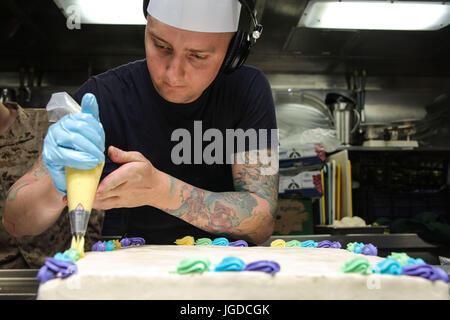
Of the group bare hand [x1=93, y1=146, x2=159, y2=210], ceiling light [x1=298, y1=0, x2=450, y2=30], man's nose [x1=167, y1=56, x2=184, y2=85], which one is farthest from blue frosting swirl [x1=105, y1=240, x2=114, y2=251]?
ceiling light [x1=298, y1=0, x2=450, y2=30]

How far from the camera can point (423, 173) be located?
3611 millimetres

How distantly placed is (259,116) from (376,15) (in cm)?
170

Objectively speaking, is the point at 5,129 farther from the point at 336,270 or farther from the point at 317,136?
the point at 317,136

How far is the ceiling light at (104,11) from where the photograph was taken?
246cm

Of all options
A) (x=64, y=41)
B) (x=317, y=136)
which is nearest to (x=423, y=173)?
(x=317, y=136)

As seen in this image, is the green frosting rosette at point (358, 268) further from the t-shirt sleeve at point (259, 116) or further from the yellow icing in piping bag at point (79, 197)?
the t-shirt sleeve at point (259, 116)

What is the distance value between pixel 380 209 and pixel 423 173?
0.56 m

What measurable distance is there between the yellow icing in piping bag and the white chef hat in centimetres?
70

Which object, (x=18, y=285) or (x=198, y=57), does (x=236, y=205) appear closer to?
(x=198, y=57)

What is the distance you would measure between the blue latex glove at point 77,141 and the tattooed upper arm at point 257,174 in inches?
31.8

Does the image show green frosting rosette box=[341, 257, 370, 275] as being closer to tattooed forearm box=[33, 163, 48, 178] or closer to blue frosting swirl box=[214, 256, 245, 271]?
blue frosting swirl box=[214, 256, 245, 271]

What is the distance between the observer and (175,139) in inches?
69.6

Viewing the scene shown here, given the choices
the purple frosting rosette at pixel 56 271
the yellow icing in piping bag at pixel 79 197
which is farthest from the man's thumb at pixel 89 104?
the purple frosting rosette at pixel 56 271

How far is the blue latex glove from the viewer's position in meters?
0.96
